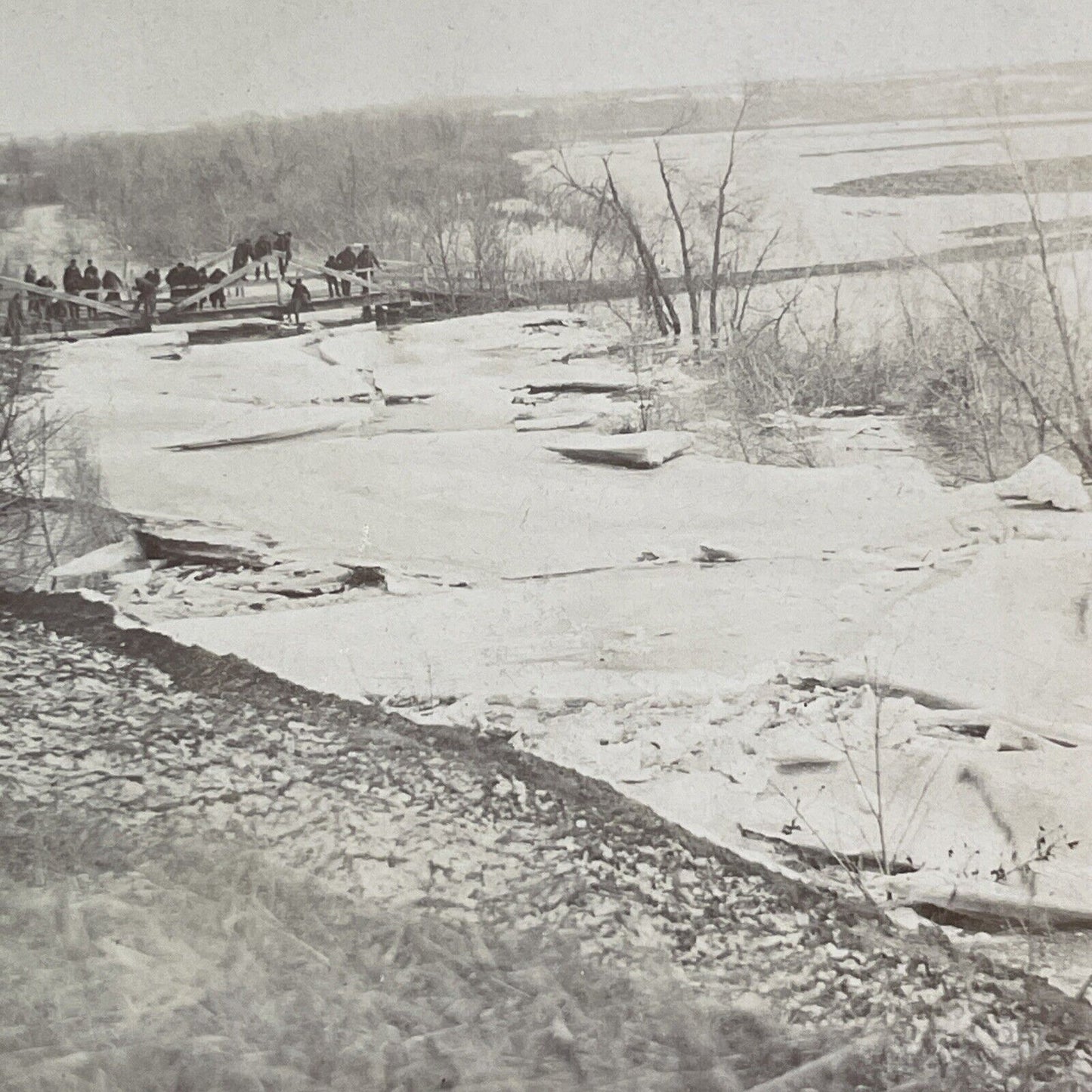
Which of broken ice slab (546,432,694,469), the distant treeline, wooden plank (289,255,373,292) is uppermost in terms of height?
A: the distant treeline

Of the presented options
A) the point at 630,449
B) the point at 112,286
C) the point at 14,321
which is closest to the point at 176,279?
the point at 112,286

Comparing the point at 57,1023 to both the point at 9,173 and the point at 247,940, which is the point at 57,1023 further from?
the point at 9,173

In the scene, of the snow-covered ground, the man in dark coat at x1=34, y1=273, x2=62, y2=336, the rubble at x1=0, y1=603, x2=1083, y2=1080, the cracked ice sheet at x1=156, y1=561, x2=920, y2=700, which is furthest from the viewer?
the man in dark coat at x1=34, y1=273, x2=62, y2=336

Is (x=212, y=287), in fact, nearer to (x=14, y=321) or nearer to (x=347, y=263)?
(x=347, y=263)

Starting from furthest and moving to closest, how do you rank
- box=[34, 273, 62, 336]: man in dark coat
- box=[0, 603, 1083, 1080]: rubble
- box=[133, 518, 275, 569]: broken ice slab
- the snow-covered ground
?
box=[34, 273, 62, 336]: man in dark coat → box=[133, 518, 275, 569]: broken ice slab → the snow-covered ground → box=[0, 603, 1083, 1080]: rubble

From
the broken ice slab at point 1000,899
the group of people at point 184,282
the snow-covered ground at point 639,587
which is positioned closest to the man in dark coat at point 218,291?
the group of people at point 184,282

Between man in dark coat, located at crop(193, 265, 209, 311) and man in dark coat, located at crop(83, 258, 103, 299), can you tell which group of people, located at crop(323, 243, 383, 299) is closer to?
man in dark coat, located at crop(193, 265, 209, 311)

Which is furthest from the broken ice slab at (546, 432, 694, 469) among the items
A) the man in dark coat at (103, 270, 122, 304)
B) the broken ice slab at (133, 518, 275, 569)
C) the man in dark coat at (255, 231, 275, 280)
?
the man in dark coat at (103, 270, 122, 304)
